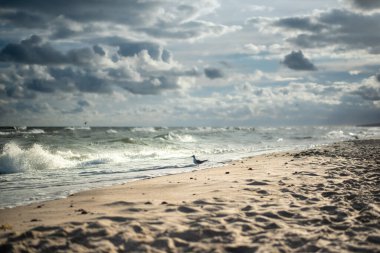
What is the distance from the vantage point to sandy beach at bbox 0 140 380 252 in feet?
14.4

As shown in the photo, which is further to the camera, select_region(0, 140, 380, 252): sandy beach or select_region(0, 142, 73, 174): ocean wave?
select_region(0, 142, 73, 174): ocean wave

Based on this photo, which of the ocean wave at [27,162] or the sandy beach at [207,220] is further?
the ocean wave at [27,162]

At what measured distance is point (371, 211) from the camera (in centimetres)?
586

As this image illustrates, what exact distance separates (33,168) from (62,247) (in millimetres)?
11730

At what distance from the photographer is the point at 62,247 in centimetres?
421

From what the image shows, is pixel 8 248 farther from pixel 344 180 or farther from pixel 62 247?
pixel 344 180

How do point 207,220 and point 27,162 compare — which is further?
point 27,162

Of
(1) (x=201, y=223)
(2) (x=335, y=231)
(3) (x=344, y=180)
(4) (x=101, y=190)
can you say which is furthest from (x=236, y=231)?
(3) (x=344, y=180)

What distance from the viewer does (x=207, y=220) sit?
531cm

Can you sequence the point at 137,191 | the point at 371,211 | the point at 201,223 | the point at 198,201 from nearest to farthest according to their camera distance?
the point at 201,223
the point at 371,211
the point at 198,201
the point at 137,191

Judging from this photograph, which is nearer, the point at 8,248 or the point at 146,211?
the point at 8,248

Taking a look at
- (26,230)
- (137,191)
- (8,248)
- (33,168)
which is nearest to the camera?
(8,248)

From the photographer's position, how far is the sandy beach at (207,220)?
4391mm

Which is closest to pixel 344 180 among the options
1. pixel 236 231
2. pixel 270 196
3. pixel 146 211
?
pixel 270 196
